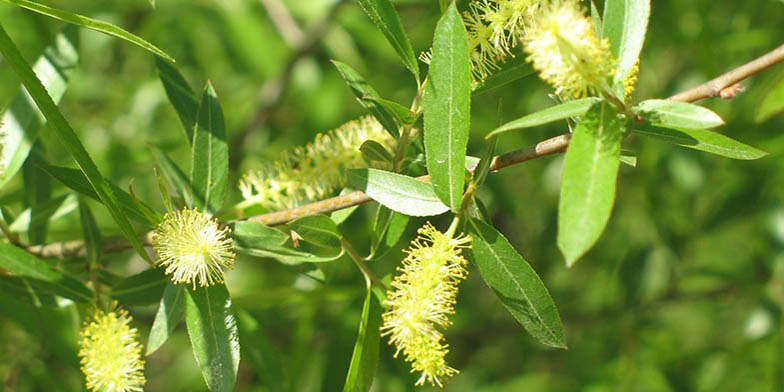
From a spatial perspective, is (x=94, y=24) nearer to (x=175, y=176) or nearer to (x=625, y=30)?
(x=175, y=176)

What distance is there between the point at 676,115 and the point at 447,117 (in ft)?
0.97

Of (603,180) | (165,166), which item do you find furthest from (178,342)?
(603,180)

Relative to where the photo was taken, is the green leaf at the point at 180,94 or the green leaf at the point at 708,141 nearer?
the green leaf at the point at 708,141

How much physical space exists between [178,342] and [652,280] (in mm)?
1585

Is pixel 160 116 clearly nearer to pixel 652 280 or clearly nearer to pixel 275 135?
pixel 275 135

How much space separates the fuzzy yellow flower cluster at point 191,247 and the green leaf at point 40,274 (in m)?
0.21

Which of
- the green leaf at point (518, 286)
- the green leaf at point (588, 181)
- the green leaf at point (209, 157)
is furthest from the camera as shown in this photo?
the green leaf at point (209, 157)

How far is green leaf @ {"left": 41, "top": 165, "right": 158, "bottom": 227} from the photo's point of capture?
3.78ft

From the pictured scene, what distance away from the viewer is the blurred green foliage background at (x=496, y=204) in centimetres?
209

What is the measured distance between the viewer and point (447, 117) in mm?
1049

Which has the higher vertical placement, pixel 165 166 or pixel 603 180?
pixel 165 166

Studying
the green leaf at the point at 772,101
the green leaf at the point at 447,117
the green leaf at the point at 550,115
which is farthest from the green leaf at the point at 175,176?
the green leaf at the point at 772,101

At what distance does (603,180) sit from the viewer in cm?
89

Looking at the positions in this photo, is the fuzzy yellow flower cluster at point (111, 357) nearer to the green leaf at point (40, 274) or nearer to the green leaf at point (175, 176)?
the green leaf at point (40, 274)
